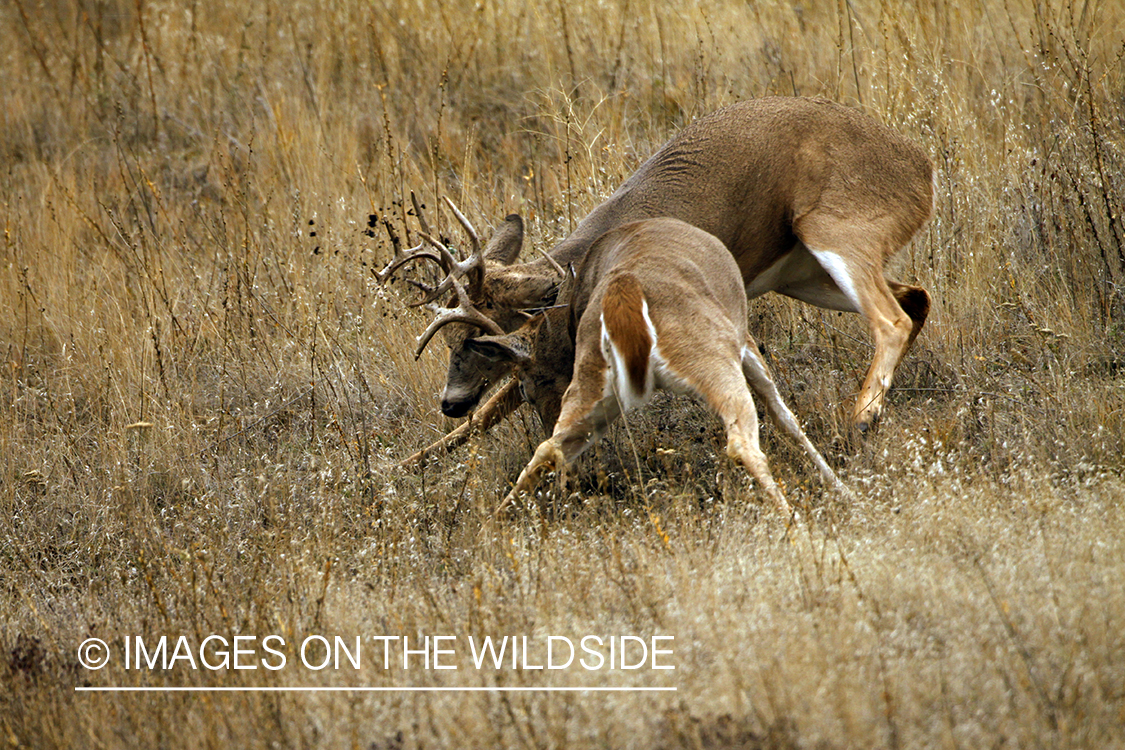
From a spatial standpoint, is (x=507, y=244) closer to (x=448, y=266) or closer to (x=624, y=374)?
(x=448, y=266)

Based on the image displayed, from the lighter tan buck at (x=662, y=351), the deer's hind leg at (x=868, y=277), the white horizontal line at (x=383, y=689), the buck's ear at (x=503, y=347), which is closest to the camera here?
the white horizontal line at (x=383, y=689)

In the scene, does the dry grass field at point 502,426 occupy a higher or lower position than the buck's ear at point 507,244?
lower

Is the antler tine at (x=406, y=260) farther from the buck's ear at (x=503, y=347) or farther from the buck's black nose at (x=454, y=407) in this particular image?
the buck's black nose at (x=454, y=407)

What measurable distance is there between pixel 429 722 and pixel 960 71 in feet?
21.2

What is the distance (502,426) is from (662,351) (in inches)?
70.6

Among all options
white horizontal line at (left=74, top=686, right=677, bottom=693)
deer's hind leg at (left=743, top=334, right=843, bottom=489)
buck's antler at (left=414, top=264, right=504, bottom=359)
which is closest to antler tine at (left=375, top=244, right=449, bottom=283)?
buck's antler at (left=414, top=264, right=504, bottom=359)

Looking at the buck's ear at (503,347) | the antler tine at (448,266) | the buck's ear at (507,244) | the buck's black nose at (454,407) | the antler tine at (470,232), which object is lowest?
the buck's black nose at (454,407)

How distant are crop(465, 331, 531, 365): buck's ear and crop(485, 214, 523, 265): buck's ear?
0.73 meters

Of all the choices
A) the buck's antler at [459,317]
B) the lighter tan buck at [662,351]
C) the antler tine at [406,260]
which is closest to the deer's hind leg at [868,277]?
the lighter tan buck at [662,351]

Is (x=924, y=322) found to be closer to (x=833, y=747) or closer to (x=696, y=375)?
(x=696, y=375)

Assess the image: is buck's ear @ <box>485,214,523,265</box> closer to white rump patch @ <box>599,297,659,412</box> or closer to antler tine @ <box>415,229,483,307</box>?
antler tine @ <box>415,229,483,307</box>

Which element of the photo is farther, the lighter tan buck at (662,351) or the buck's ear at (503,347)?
the buck's ear at (503,347)

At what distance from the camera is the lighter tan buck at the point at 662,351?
14.8ft

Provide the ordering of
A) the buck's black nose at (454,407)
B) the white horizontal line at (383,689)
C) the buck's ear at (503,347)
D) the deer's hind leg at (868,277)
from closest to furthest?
the white horizontal line at (383,689) < the buck's ear at (503,347) < the deer's hind leg at (868,277) < the buck's black nose at (454,407)
